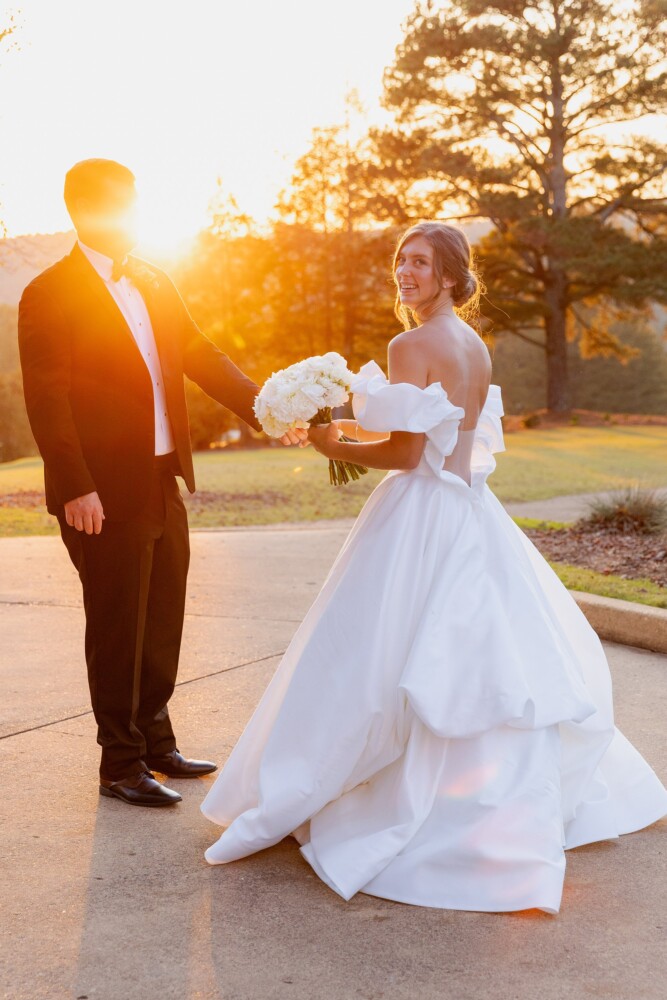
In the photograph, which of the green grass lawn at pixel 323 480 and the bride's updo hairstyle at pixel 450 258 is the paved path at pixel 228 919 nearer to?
the bride's updo hairstyle at pixel 450 258

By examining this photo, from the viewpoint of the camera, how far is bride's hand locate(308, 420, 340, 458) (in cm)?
397

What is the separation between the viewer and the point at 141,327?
175 inches

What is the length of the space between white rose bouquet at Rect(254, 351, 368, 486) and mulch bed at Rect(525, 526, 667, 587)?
15.6 feet

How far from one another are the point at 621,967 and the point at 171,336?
2861mm

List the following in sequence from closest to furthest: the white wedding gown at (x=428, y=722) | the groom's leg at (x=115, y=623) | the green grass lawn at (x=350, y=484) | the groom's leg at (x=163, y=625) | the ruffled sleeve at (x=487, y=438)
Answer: the white wedding gown at (x=428, y=722) → the ruffled sleeve at (x=487, y=438) → the groom's leg at (x=115, y=623) → the groom's leg at (x=163, y=625) → the green grass lawn at (x=350, y=484)

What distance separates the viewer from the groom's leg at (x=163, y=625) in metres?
4.48

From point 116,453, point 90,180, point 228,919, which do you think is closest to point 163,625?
point 116,453

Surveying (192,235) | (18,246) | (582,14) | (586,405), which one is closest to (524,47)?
(582,14)

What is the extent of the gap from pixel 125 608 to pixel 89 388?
0.85 metres

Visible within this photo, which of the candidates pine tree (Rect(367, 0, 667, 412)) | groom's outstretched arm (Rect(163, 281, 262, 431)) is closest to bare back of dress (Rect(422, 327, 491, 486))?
groom's outstretched arm (Rect(163, 281, 262, 431))

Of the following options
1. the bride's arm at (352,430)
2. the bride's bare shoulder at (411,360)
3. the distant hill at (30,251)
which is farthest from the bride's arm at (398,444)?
the distant hill at (30,251)

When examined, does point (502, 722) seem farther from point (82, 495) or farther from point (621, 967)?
point (82, 495)

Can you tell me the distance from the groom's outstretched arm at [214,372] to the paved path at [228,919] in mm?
1477

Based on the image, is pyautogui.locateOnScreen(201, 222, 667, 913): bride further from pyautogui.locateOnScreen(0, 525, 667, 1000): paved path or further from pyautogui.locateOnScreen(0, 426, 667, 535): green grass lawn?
pyautogui.locateOnScreen(0, 426, 667, 535): green grass lawn
